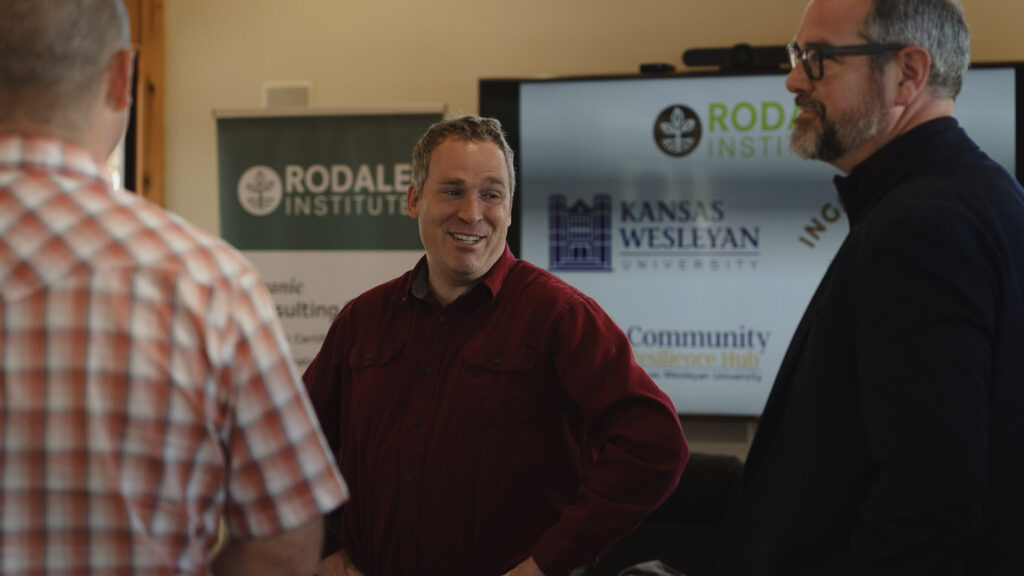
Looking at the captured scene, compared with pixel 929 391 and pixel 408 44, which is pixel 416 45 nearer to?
pixel 408 44

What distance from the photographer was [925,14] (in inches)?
53.5

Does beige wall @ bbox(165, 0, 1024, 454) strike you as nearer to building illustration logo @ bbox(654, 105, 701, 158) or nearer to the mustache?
building illustration logo @ bbox(654, 105, 701, 158)

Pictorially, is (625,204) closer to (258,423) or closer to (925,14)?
(925,14)

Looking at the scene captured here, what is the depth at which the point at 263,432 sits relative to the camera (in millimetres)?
954

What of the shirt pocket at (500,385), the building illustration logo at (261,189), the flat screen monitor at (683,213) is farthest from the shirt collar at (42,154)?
the building illustration logo at (261,189)

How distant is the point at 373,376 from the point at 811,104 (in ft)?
3.01

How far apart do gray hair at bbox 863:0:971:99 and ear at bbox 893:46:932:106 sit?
1 centimetres

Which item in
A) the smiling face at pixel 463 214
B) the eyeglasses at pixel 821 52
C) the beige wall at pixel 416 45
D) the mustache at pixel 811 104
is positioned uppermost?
the beige wall at pixel 416 45

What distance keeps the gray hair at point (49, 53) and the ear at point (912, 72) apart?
3.40 feet

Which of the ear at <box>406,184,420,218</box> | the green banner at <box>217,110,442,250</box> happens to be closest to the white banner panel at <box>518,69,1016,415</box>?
the green banner at <box>217,110,442,250</box>

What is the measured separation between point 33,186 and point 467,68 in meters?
3.84

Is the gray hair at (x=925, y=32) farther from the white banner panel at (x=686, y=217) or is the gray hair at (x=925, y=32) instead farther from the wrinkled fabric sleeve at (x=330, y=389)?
the white banner panel at (x=686, y=217)

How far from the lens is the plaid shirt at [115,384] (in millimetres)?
901

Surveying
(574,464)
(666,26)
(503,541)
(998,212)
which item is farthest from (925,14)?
(666,26)
